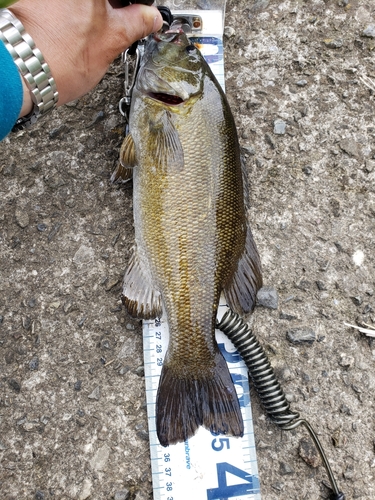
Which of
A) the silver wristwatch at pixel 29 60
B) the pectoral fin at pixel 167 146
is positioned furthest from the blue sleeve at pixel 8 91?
the pectoral fin at pixel 167 146

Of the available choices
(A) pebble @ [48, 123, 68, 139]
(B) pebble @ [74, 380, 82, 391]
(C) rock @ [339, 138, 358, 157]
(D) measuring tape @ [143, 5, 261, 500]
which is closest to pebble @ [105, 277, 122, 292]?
(D) measuring tape @ [143, 5, 261, 500]

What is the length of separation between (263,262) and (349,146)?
0.84 meters

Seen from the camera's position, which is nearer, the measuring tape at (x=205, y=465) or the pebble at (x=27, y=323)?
the measuring tape at (x=205, y=465)

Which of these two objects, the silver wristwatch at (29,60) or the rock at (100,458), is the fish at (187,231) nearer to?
the rock at (100,458)

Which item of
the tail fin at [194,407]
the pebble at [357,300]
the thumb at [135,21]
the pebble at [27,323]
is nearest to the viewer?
the thumb at [135,21]

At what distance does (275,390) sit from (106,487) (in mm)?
948

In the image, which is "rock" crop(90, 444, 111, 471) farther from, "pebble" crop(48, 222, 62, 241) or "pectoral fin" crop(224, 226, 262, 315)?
"pebble" crop(48, 222, 62, 241)

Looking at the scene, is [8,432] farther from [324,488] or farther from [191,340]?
[324,488]

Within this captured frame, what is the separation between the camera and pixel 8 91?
1.76 meters

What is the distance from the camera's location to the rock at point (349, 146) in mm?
2697

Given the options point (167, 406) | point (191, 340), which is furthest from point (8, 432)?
point (191, 340)

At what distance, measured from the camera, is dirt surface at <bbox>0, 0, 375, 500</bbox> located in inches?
92.5

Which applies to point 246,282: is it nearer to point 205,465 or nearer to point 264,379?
point 264,379

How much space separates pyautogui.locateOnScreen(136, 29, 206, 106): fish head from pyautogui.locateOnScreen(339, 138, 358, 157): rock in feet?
3.02
